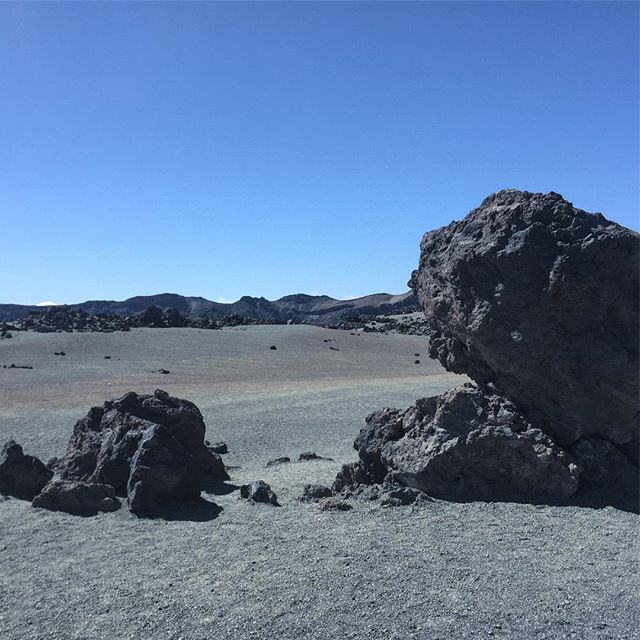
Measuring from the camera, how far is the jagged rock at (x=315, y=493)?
30.1 ft

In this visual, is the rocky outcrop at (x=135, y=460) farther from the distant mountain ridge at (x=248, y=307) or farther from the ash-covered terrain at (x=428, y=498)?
the distant mountain ridge at (x=248, y=307)

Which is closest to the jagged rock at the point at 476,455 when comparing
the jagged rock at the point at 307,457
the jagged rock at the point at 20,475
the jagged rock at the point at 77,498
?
the jagged rock at the point at 77,498

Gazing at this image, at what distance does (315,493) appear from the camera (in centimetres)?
926

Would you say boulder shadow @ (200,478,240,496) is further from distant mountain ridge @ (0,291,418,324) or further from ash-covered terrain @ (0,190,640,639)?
distant mountain ridge @ (0,291,418,324)

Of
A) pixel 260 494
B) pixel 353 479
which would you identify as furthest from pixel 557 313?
pixel 260 494

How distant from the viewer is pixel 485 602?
5.55 metres

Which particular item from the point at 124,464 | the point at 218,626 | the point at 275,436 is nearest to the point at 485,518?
the point at 218,626

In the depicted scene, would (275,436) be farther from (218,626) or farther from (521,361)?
(218,626)

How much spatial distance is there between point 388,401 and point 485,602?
15.0 m

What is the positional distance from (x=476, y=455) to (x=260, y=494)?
2875 millimetres

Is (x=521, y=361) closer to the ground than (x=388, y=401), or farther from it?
farther from it

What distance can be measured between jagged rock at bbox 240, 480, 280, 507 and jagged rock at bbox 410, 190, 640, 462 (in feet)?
11.3

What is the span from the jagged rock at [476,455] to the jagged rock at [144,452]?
2.28 metres

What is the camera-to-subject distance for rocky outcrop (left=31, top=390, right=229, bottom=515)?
8938 mm
